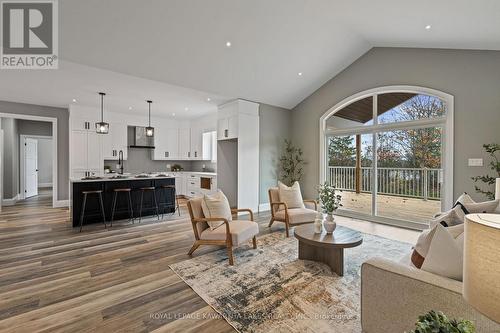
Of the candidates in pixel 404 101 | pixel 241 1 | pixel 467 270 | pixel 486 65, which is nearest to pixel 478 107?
pixel 486 65

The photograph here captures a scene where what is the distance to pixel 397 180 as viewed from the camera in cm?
549

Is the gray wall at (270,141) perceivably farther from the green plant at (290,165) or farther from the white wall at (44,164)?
the white wall at (44,164)

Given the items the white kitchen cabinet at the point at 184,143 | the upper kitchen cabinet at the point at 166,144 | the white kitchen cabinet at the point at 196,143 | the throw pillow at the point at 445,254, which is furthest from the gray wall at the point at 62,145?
the throw pillow at the point at 445,254

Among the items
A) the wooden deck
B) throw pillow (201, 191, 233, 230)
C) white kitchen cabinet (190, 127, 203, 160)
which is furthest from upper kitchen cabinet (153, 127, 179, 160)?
the wooden deck

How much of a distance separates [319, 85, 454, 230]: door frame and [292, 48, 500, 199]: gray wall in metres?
0.08

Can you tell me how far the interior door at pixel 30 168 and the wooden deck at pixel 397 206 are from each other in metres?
10.3

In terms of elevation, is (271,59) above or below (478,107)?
above

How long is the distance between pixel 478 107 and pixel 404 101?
1.17 metres

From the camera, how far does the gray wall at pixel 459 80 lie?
3.90m

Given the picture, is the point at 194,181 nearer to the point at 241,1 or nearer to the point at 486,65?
the point at 241,1

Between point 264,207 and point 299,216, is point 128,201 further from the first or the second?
point 299,216

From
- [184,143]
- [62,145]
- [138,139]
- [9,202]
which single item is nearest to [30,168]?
[9,202]

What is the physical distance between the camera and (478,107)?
3996 millimetres

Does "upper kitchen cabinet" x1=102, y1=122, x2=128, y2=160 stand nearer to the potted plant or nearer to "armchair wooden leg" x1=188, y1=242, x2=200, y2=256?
"armchair wooden leg" x1=188, y1=242, x2=200, y2=256
